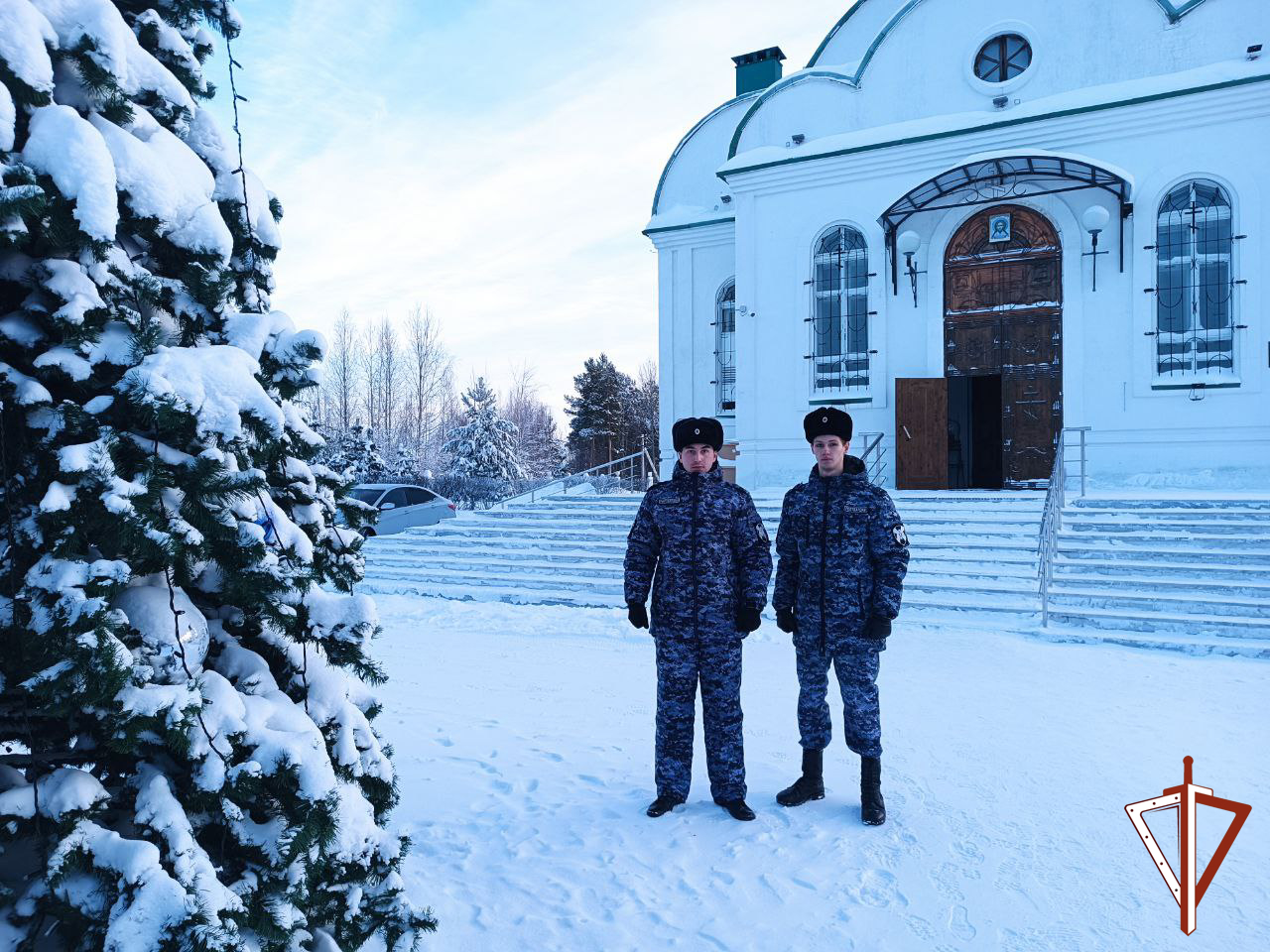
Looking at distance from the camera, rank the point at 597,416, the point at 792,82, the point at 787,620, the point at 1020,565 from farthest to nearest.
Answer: the point at 597,416 → the point at 792,82 → the point at 1020,565 → the point at 787,620

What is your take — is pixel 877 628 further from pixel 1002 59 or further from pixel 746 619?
pixel 1002 59

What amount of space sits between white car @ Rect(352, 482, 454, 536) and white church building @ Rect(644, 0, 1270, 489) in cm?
570

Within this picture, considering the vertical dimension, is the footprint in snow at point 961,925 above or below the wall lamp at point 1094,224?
below

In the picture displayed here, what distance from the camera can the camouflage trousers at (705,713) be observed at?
13.4 ft

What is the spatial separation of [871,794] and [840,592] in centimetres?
95

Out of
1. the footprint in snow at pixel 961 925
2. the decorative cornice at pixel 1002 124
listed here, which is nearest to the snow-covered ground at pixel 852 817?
the footprint in snow at pixel 961 925

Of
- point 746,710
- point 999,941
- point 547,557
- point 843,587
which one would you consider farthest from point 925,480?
point 999,941

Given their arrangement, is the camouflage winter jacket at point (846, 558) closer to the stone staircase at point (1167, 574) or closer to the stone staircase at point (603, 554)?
the stone staircase at point (1167, 574)

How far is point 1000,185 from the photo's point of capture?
13.7m

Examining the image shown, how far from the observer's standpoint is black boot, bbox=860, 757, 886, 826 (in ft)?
13.1

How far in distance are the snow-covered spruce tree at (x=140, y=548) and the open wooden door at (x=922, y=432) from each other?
12.6m

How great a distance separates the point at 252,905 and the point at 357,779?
452 millimetres

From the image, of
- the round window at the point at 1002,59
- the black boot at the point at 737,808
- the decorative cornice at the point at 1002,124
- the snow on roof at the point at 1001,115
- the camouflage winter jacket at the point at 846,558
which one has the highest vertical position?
the round window at the point at 1002,59

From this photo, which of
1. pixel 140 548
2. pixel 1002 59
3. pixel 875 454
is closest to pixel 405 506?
pixel 875 454
